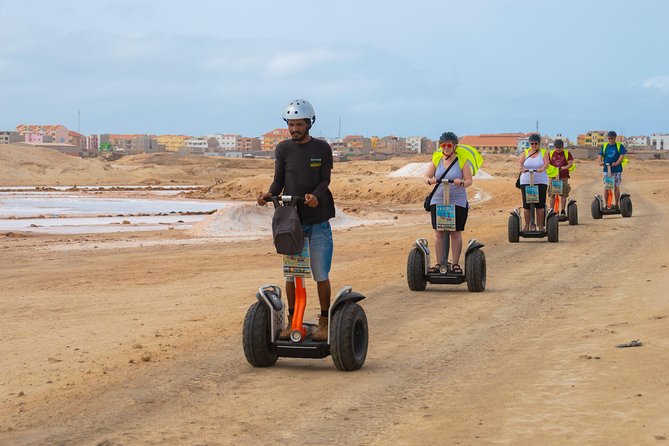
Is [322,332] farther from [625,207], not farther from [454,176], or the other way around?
[625,207]

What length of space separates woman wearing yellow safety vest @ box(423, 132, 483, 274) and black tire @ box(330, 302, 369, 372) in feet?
16.3

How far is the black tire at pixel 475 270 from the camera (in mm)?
13438

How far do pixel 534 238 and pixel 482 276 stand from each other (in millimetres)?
8440

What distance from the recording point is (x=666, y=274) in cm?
1461

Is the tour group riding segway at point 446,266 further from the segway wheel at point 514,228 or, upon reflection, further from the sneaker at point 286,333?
the segway wheel at point 514,228

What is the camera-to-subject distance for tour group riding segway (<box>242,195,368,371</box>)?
849 centimetres

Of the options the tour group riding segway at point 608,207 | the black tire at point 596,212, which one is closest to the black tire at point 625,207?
the tour group riding segway at point 608,207

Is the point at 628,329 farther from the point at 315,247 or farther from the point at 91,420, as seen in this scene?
the point at 91,420

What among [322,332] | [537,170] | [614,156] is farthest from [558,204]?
[322,332]

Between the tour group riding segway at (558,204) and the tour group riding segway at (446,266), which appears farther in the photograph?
the tour group riding segway at (558,204)

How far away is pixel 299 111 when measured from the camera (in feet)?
27.9

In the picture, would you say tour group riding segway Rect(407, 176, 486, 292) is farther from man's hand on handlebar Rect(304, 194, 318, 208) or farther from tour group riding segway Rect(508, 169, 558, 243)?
tour group riding segway Rect(508, 169, 558, 243)

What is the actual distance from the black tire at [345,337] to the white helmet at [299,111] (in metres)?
1.65

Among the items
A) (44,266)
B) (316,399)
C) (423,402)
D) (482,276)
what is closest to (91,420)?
(316,399)
